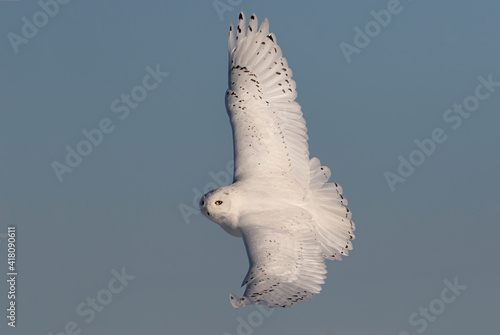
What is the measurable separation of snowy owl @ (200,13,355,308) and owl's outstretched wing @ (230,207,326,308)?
0.06 ft

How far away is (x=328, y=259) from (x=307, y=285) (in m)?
2.96

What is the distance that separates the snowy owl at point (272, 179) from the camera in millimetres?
20141

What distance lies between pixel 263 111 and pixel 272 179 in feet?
5.41

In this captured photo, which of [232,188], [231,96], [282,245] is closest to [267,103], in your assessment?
[231,96]

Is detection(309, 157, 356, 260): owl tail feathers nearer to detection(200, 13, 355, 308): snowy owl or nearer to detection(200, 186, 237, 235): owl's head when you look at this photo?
detection(200, 13, 355, 308): snowy owl

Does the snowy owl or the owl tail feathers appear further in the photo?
the owl tail feathers

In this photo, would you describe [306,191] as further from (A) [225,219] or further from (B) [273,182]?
(A) [225,219]

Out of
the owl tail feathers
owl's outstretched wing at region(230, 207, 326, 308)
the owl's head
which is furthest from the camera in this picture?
the owl tail feathers

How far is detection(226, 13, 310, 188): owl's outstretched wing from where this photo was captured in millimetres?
21938

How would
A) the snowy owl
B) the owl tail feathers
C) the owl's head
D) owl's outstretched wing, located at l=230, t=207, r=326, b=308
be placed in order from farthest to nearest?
the owl tail feathers, the owl's head, the snowy owl, owl's outstretched wing, located at l=230, t=207, r=326, b=308

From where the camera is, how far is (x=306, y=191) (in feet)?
71.5

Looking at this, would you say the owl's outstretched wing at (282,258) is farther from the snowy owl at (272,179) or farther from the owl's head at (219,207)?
the owl's head at (219,207)

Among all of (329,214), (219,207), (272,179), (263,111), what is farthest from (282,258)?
(263,111)

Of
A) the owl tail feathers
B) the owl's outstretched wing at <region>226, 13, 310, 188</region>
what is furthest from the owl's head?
the owl tail feathers
